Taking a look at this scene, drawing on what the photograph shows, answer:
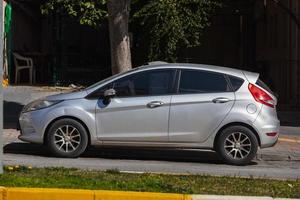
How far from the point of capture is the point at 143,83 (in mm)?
11227

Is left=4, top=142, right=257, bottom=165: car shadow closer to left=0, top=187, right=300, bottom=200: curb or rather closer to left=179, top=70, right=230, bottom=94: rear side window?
left=179, top=70, right=230, bottom=94: rear side window

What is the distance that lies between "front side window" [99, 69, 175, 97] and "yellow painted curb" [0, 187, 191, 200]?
4012mm

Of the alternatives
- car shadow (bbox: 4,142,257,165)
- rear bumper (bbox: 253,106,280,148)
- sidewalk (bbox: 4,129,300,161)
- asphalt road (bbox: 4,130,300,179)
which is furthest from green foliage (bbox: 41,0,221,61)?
rear bumper (bbox: 253,106,280,148)

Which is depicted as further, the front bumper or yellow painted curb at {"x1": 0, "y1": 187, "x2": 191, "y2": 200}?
the front bumper

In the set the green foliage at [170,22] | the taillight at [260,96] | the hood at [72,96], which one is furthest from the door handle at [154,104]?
the green foliage at [170,22]

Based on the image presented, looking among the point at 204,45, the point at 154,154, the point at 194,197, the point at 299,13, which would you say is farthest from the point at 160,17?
the point at 194,197

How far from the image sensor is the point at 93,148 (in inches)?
479

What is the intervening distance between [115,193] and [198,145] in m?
4.00

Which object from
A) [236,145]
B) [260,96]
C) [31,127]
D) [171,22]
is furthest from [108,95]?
[171,22]

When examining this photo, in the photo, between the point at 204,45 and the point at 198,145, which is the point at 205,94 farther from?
the point at 204,45

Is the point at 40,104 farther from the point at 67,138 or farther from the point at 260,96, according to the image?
the point at 260,96

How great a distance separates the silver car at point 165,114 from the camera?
1097cm

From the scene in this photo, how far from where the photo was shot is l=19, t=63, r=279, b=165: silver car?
432 inches

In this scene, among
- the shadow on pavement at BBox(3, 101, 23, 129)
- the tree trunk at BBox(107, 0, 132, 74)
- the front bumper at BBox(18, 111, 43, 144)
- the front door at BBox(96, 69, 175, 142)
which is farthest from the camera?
the shadow on pavement at BBox(3, 101, 23, 129)
